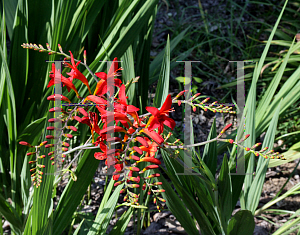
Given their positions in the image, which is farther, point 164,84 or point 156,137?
point 164,84

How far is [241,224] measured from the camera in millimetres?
628

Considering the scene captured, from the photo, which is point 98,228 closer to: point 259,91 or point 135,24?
point 135,24

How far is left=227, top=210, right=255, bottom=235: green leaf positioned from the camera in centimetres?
60

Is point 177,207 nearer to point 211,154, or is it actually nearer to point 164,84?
point 211,154

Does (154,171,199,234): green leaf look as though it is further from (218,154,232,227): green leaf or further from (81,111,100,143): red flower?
(81,111,100,143): red flower

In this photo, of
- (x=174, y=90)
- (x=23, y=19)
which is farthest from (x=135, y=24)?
(x=174, y=90)

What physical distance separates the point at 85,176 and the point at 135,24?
1.37 ft

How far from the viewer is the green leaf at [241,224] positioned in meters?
0.60

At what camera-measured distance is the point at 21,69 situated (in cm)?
81

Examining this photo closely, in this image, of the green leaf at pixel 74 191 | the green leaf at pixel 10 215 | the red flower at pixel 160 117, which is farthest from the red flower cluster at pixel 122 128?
the green leaf at pixel 10 215

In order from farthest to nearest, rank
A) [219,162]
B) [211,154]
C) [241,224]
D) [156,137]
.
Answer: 1. [219,162]
2. [211,154]
3. [241,224]
4. [156,137]

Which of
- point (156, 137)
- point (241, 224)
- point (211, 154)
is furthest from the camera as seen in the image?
point (211, 154)

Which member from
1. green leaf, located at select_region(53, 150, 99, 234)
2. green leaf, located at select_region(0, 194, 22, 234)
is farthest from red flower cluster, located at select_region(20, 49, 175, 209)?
green leaf, located at select_region(0, 194, 22, 234)

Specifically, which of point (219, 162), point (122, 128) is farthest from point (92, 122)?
point (219, 162)
